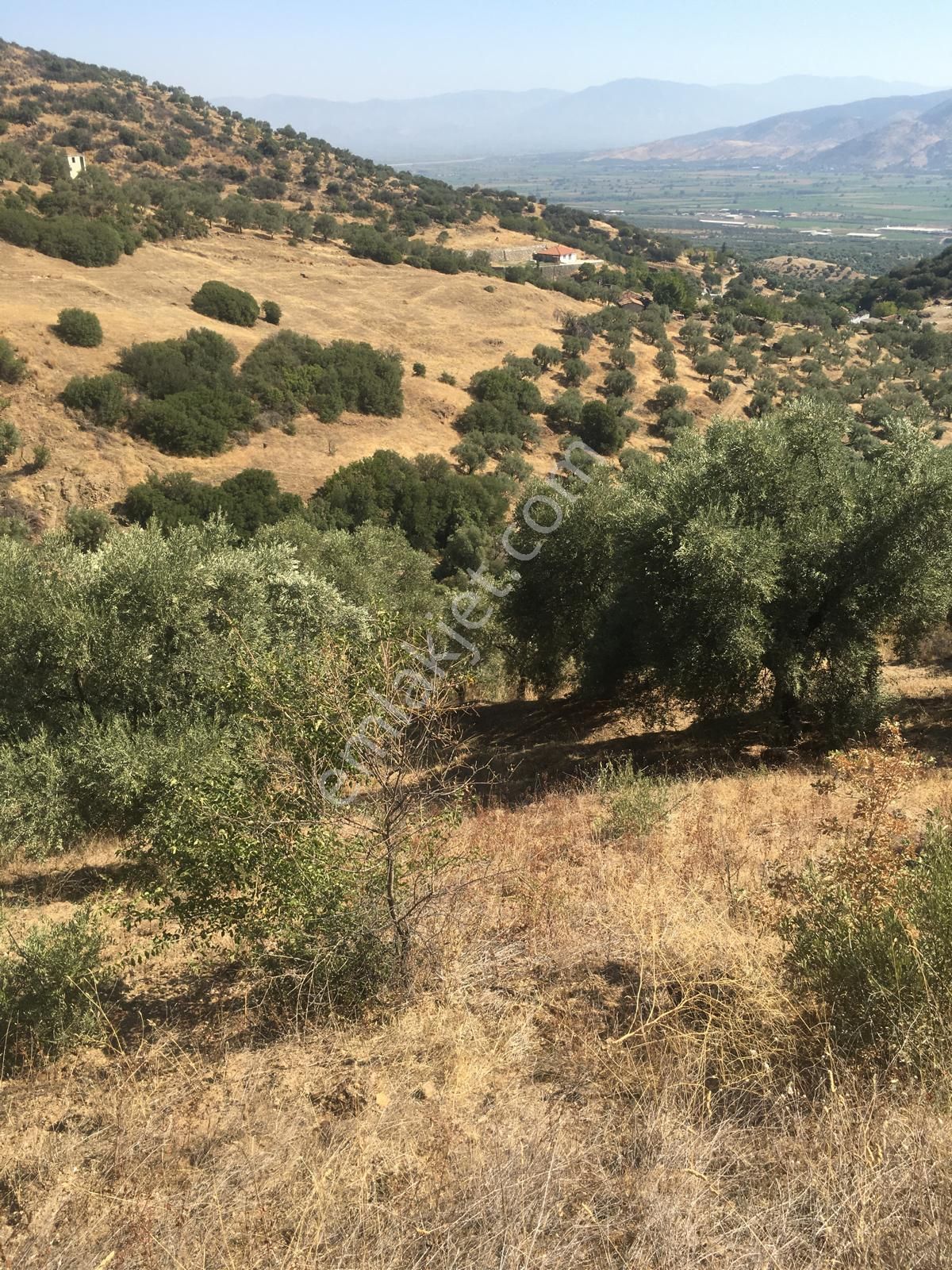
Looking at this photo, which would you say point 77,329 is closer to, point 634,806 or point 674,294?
point 634,806

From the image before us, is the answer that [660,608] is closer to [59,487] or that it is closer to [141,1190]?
[141,1190]

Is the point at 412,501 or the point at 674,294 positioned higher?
the point at 674,294

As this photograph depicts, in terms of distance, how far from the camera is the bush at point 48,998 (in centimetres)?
513

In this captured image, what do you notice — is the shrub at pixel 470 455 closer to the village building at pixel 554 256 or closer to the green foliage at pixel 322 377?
the green foliage at pixel 322 377

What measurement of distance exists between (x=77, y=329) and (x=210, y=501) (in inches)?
543

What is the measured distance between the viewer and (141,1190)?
386cm

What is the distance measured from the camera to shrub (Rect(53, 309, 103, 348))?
35781mm

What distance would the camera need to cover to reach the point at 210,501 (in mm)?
29688

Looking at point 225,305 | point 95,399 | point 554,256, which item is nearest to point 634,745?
point 95,399

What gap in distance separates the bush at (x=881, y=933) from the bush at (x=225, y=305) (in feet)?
154

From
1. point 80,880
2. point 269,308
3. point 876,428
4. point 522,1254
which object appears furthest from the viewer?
point 269,308

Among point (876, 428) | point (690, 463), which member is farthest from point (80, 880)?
point (876, 428)

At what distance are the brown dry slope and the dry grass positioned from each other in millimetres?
27264

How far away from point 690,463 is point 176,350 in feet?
108
